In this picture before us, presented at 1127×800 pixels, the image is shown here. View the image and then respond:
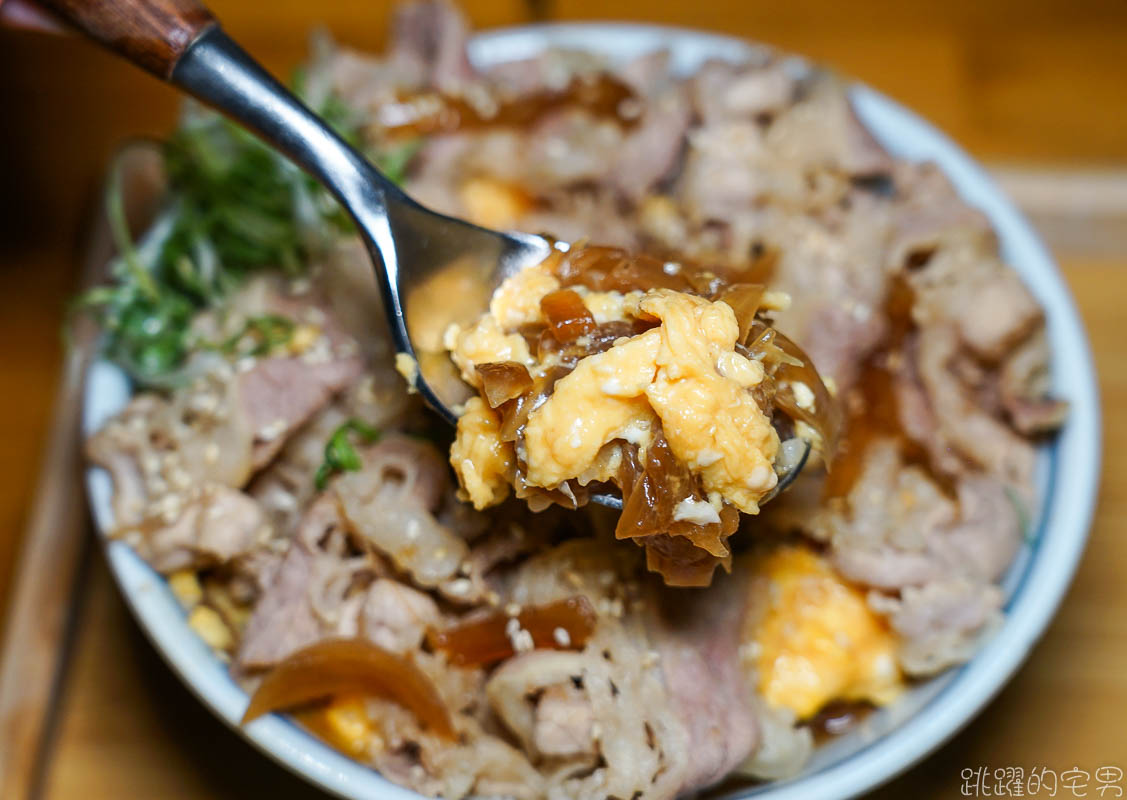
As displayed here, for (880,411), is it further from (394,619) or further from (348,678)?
(348,678)

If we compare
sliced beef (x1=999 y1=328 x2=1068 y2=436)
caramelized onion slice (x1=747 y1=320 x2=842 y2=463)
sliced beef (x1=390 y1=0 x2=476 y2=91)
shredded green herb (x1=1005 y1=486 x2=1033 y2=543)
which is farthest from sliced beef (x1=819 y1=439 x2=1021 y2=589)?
sliced beef (x1=390 y1=0 x2=476 y2=91)

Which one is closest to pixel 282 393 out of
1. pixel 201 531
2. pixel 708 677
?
pixel 201 531

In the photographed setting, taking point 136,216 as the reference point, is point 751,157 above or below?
above

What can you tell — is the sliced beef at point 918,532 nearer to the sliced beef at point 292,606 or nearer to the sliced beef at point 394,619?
the sliced beef at point 394,619

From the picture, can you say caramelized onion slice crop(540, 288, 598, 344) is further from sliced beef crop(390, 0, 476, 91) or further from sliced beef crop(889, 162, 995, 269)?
sliced beef crop(390, 0, 476, 91)

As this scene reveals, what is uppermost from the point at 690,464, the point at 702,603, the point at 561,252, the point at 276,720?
the point at 561,252

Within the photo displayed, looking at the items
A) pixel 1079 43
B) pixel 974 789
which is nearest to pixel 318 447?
pixel 974 789

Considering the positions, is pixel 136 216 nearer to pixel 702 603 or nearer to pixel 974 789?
pixel 702 603
